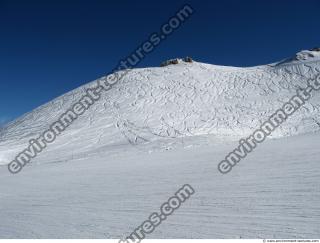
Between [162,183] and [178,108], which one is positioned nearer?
[162,183]

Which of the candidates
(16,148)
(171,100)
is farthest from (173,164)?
(171,100)

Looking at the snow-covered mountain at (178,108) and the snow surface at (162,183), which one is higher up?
the snow-covered mountain at (178,108)

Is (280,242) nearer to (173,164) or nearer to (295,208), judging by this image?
(295,208)

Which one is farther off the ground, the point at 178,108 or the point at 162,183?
the point at 178,108

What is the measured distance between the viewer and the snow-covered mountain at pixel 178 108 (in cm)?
3008

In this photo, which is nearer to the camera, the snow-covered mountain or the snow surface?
the snow surface

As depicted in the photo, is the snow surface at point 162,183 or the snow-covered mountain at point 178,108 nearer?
the snow surface at point 162,183

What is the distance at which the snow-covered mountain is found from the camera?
30078 mm

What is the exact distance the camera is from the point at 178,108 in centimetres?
3956

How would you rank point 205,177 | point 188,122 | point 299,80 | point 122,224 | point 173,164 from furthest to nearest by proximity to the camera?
point 299,80, point 188,122, point 173,164, point 205,177, point 122,224

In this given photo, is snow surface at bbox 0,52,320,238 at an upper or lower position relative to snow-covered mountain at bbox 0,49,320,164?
lower

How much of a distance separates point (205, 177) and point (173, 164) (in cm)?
407

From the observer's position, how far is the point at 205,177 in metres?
11.2

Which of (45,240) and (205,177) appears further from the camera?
(205,177)
